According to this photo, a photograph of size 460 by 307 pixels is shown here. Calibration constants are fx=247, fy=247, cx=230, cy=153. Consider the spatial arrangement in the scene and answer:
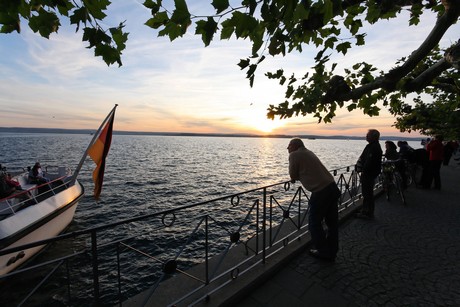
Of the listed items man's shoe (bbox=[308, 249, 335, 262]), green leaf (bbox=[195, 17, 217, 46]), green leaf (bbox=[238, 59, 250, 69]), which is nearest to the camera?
green leaf (bbox=[195, 17, 217, 46])

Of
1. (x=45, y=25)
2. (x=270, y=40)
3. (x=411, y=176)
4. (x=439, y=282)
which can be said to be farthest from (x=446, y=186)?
(x=45, y=25)

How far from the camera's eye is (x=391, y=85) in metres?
4.33

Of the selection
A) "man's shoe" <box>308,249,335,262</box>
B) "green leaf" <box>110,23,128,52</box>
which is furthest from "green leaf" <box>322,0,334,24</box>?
"man's shoe" <box>308,249,335,262</box>

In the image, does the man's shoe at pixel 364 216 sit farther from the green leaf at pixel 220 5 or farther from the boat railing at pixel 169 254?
the green leaf at pixel 220 5

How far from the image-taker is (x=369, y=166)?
21.1 feet

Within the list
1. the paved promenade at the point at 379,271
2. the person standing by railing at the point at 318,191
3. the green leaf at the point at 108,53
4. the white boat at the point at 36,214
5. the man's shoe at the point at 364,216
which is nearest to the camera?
the green leaf at the point at 108,53

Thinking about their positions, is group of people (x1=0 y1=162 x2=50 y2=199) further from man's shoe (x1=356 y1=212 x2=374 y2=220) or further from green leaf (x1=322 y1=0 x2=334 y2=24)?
man's shoe (x1=356 y1=212 x2=374 y2=220)

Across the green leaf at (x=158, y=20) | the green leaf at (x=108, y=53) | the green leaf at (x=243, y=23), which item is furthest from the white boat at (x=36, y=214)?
the green leaf at (x=243, y=23)

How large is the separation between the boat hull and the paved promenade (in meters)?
6.93

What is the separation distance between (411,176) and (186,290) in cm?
1229

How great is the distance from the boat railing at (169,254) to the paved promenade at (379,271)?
651mm

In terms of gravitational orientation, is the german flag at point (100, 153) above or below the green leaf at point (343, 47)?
below

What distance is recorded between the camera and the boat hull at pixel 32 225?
797 cm

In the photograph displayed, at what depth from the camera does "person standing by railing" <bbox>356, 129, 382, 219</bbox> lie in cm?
629
